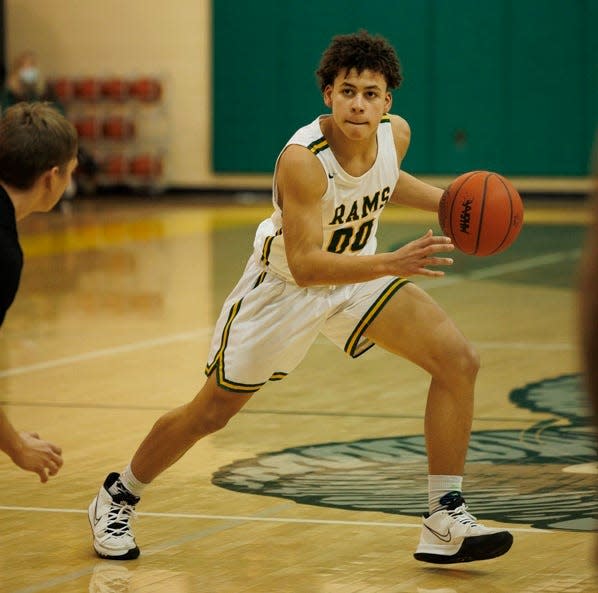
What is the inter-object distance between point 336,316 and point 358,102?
2.25 feet

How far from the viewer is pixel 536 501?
5160 mm

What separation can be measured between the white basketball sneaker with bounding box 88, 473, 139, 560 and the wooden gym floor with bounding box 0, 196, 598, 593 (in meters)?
0.04

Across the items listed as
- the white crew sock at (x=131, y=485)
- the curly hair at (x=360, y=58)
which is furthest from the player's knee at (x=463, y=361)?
the white crew sock at (x=131, y=485)

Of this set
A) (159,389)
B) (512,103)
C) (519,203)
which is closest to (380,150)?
(519,203)

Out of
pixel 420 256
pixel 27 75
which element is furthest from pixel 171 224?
pixel 420 256

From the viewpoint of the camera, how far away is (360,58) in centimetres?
447

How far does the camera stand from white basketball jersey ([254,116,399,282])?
4484mm

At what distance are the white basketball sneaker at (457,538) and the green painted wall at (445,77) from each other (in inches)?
659

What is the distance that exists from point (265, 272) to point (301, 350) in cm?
29

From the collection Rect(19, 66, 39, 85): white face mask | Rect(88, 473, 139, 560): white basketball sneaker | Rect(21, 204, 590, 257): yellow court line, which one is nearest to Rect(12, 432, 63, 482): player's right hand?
Rect(88, 473, 139, 560): white basketball sneaker

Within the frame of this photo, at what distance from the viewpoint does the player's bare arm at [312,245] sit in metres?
4.05

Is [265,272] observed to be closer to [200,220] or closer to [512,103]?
[200,220]

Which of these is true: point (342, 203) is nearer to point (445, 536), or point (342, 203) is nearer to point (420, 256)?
point (420, 256)

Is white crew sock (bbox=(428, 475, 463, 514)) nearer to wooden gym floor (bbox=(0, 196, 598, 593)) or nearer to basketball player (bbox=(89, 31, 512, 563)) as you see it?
basketball player (bbox=(89, 31, 512, 563))
